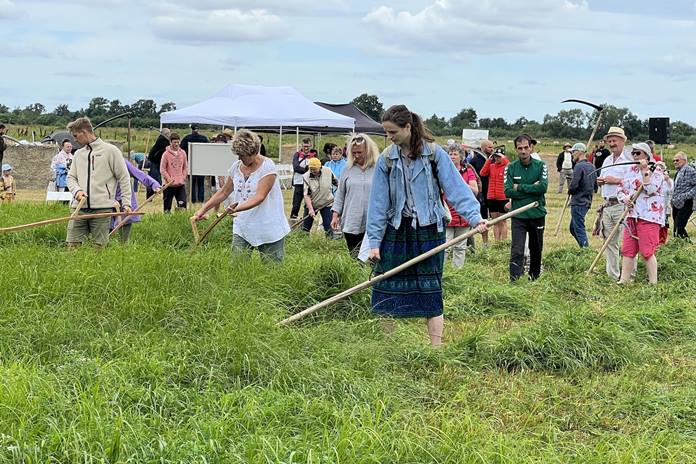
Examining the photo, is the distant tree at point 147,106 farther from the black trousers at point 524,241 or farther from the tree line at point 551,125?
the black trousers at point 524,241

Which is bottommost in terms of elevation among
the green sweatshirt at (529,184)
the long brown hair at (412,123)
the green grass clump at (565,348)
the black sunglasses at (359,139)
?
the green grass clump at (565,348)

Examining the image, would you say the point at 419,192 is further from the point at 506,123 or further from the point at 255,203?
the point at 506,123

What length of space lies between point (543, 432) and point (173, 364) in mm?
2030

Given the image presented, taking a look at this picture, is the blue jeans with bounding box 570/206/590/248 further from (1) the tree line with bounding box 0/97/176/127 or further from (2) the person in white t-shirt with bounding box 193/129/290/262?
(1) the tree line with bounding box 0/97/176/127

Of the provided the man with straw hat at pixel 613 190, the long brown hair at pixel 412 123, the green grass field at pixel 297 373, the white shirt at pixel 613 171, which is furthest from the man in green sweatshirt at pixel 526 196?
the long brown hair at pixel 412 123

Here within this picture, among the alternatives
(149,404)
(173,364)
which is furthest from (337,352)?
(149,404)

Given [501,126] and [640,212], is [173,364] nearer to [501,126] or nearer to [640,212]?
[640,212]

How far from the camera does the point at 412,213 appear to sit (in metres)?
6.54

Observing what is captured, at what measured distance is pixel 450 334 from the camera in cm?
756

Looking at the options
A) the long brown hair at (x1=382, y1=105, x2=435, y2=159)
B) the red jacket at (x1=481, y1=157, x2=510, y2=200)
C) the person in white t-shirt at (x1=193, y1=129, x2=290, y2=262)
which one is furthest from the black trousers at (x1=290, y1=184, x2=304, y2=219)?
the long brown hair at (x1=382, y1=105, x2=435, y2=159)

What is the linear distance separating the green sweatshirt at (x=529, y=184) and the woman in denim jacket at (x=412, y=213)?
12.5 feet

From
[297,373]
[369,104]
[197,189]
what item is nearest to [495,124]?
[369,104]

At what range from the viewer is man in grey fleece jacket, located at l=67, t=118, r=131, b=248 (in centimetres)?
932

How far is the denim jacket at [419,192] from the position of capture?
6.47 m
